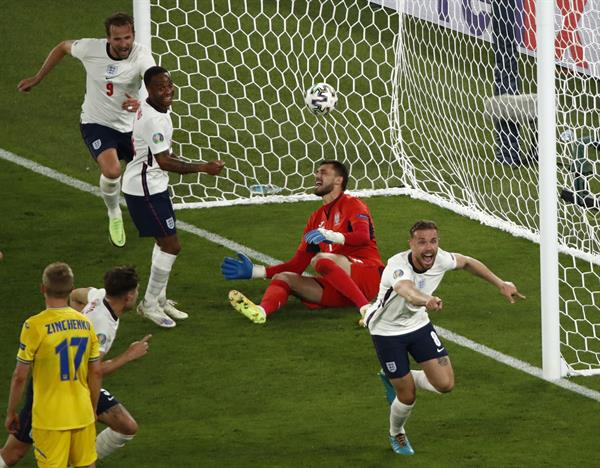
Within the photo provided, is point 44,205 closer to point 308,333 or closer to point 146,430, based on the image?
point 308,333

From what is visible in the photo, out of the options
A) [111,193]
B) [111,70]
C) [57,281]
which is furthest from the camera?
[111,193]

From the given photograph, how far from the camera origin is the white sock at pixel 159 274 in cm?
1077

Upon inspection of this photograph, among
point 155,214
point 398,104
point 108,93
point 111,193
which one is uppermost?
point 108,93

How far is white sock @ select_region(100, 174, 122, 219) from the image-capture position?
1225 centimetres

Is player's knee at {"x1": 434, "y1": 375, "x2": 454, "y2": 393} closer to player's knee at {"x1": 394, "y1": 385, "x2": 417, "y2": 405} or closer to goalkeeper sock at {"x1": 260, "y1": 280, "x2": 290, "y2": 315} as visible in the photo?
player's knee at {"x1": 394, "y1": 385, "x2": 417, "y2": 405}

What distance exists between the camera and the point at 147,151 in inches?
424

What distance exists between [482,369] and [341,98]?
6.57 meters

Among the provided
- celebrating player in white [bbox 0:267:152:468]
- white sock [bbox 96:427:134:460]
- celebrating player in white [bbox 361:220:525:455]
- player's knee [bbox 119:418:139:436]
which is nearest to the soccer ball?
celebrating player in white [bbox 361:220:525:455]

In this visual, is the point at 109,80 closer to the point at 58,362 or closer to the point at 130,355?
the point at 130,355

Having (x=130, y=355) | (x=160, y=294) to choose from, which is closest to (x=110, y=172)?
(x=160, y=294)

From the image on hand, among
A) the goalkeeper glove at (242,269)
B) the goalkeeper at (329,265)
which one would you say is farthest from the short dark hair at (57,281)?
the goalkeeper glove at (242,269)

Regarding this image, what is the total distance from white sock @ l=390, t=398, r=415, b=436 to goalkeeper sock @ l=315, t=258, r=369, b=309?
233 cm

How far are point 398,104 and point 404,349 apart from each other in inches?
270

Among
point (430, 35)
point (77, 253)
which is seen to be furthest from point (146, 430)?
point (430, 35)
